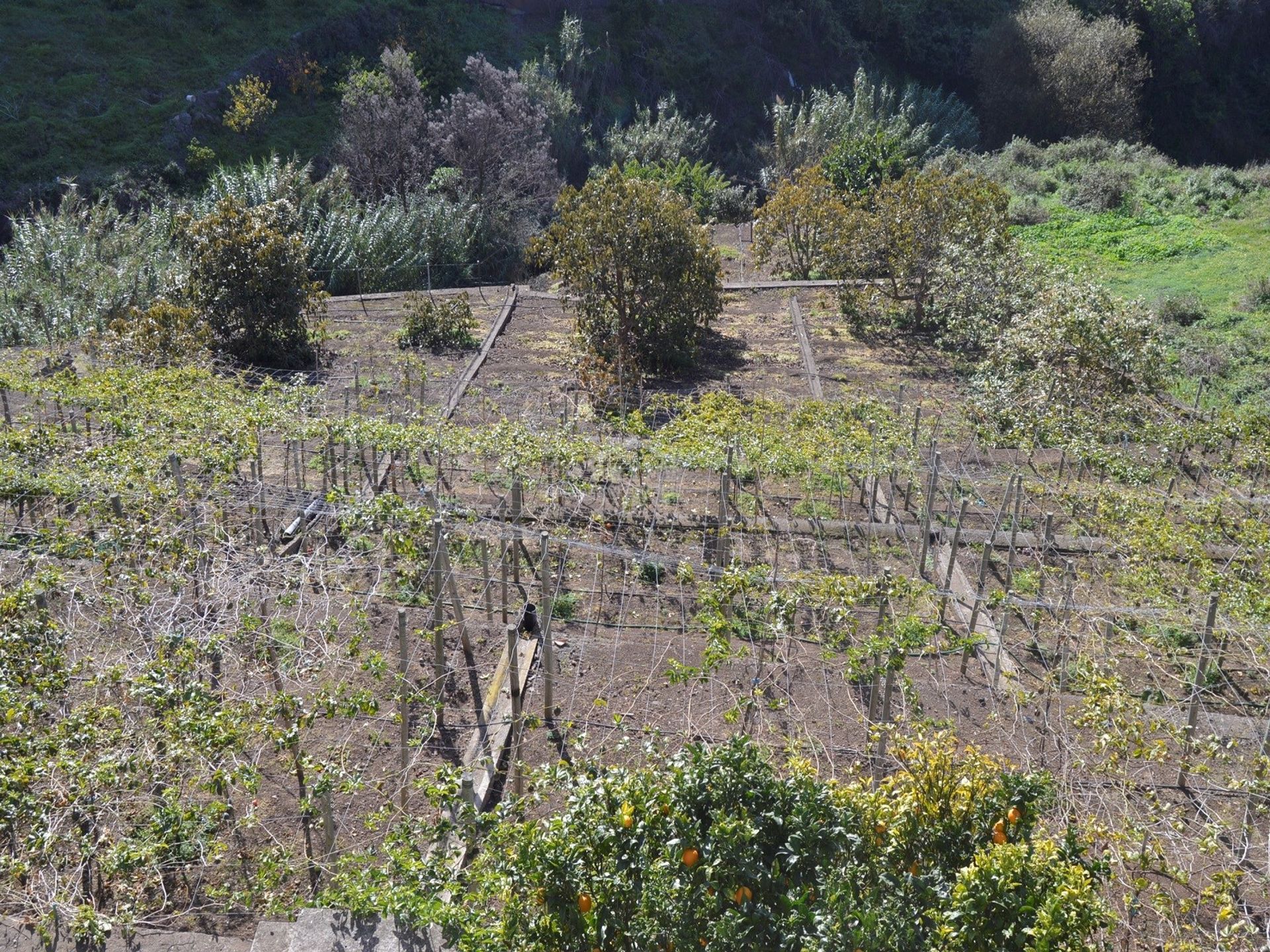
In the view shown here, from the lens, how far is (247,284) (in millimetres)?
12227

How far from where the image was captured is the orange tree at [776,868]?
10.9 feet

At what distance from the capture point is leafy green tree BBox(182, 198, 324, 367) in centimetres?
1226

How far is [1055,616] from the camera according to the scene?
672 centimetres

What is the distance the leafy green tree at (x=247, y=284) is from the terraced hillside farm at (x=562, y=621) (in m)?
1.85

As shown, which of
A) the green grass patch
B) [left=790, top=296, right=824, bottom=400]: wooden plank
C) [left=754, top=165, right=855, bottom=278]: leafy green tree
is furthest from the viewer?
the green grass patch

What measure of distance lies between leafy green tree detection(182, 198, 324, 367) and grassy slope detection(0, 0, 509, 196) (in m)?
10.4

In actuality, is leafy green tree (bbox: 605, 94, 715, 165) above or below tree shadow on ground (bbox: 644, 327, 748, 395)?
above

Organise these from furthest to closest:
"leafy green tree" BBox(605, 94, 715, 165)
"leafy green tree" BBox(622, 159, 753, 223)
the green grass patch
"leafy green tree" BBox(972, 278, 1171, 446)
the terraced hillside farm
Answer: "leafy green tree" BBox(605, 94, 715, 165)
"leafy green tree" BBox(622, 159, 753, 223)
the green grass patch
"leafy green tree" BBox(972, 278, 1171, 446)
the terraced hillside farm

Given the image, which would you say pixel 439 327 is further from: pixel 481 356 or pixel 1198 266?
pixel 1198 266

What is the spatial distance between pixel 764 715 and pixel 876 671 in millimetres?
1131

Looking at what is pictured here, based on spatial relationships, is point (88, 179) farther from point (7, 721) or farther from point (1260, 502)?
point (1260, 502)

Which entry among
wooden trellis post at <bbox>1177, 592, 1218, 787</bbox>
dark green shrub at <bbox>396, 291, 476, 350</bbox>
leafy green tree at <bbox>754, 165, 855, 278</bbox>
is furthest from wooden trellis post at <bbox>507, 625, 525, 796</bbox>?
leafy green tree at <bbox>754, 165, 855, 278</bbox>

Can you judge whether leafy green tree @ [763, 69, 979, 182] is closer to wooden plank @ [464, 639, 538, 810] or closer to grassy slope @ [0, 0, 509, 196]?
grassy slope @ [0, 0, 509, 196]

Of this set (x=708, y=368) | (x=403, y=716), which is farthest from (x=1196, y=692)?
(x=708, y=368)
